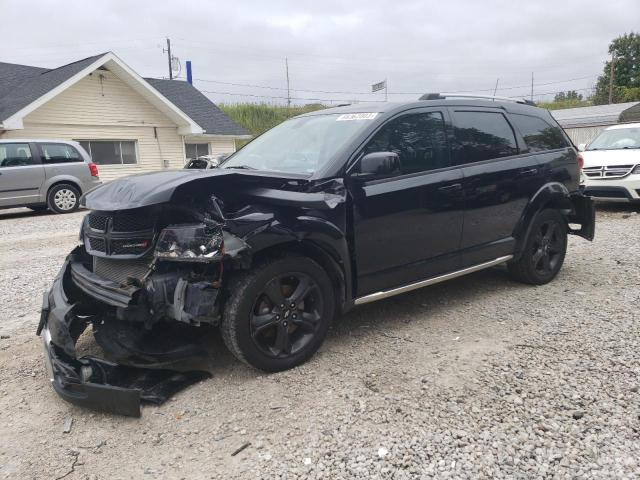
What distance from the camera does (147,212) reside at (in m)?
3.17

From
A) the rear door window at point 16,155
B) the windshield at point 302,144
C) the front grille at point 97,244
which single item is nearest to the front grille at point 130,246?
the front grille at point 97,244

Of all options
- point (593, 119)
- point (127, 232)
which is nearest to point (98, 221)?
point (127, 232)

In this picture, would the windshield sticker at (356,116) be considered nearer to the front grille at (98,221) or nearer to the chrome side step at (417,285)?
the chrome side step at (417,285)

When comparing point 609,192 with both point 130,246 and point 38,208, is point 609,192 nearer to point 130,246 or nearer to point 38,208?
point 130,246

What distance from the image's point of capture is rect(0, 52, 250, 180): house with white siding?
17.3m

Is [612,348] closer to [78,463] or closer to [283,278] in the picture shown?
[283,278]

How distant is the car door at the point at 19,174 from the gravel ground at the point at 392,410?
8725mm

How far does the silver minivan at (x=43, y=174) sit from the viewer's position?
11836 mm

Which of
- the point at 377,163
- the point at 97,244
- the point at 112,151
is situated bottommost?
the point at 97,244

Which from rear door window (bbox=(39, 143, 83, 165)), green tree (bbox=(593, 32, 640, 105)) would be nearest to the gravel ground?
rear door window (bbox=(39, 143, 83, 165))

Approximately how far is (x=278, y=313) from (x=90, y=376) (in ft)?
3.92

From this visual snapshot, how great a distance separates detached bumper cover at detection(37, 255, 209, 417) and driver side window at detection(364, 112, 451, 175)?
2.15 meters

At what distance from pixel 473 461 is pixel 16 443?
2.44 metres

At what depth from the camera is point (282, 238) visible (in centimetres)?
323
